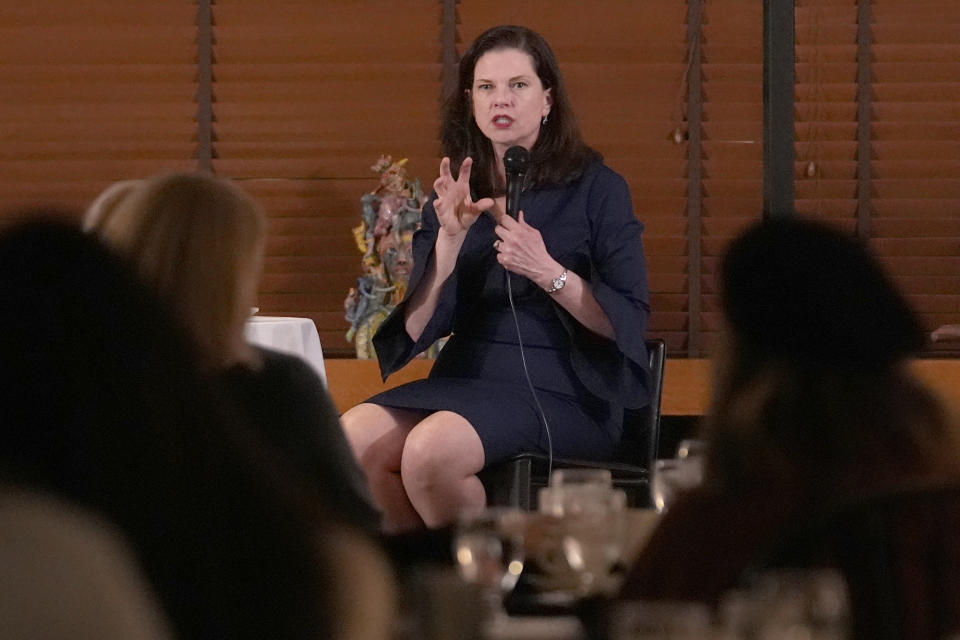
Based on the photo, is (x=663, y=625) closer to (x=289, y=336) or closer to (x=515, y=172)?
(x=515, y=172)

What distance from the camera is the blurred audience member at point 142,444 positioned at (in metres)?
1.01

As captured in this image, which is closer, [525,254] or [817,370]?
[817,370]

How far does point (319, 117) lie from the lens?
5.95 m

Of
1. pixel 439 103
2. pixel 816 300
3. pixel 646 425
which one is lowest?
pixel 646 425

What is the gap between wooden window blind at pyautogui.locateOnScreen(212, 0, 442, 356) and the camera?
589 centimetres

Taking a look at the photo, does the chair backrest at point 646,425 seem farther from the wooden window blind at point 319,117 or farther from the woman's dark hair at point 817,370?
the wooden window blind at point 319,117

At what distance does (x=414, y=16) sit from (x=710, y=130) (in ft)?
4.16

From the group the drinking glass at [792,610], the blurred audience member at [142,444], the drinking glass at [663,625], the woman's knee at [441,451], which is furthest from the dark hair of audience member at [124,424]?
the woman's knee at [441,451]

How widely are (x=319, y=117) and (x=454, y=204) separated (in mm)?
2842

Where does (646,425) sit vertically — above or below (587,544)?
below

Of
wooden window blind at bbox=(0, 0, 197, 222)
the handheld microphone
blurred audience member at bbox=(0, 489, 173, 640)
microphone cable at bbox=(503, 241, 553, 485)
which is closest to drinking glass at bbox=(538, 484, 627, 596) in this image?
blurred audience member at bbox=(0, 489, 173, 640)

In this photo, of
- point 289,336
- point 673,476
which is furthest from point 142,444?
point 289,336

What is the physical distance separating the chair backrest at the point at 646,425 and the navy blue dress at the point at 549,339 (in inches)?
2.8

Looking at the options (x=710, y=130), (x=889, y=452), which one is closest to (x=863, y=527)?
(x=889, y=452)
